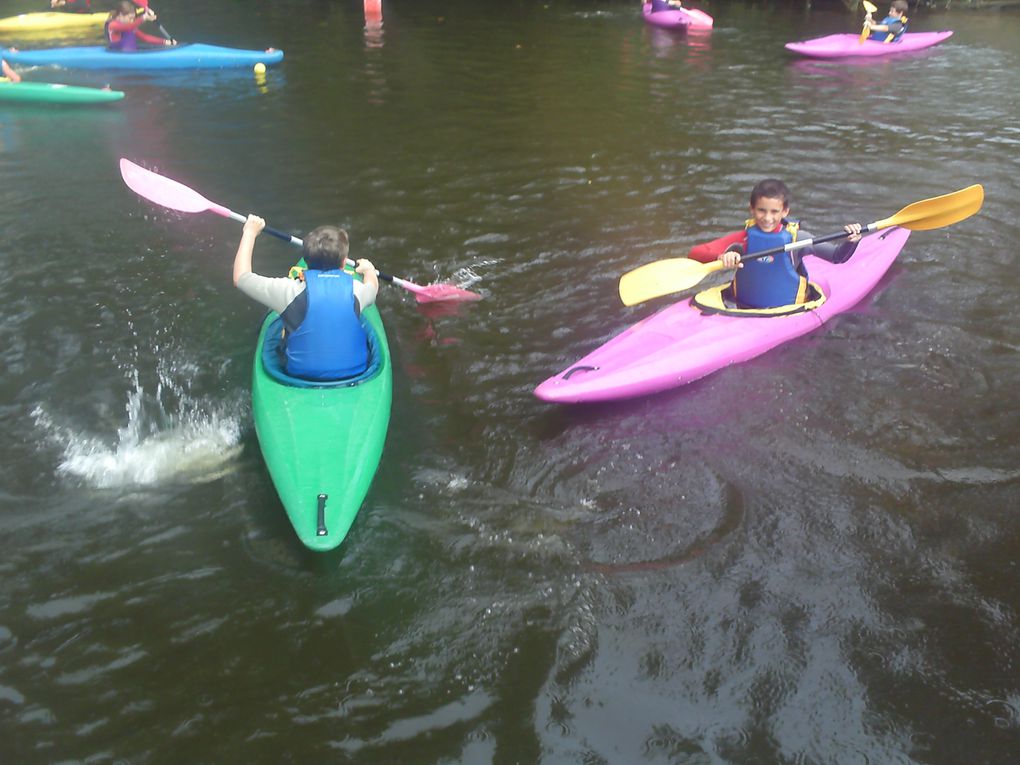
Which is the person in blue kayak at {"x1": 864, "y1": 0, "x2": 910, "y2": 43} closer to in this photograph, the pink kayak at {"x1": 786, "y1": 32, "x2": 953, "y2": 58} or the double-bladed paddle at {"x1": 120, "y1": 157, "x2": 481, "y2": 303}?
the pink kayak at {"x1": 786, "y1": 32, "x2": 953, "y2": 58}

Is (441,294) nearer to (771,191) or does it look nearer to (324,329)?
(324,329)

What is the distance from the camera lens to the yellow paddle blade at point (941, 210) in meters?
5.29

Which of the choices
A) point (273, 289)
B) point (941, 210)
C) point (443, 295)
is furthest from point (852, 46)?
point (273, 289)

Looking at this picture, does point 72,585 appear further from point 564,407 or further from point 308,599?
point 564,407

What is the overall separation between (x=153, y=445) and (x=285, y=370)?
78 centimetres

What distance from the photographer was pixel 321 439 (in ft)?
12.4

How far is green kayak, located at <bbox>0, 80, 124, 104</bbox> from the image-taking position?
396 inches

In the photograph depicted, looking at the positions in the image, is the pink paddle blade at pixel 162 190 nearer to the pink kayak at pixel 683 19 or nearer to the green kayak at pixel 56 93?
the green kayak at pixel 56 93

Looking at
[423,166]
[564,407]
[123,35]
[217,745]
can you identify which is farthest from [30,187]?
[217,745]

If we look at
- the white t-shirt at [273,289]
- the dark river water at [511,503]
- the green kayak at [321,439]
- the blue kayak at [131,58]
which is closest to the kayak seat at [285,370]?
the green kayak at [321,439]

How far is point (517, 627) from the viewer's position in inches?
125

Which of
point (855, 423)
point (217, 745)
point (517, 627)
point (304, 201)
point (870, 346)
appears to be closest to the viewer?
point (217, 745)

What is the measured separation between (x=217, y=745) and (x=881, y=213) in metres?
6.81

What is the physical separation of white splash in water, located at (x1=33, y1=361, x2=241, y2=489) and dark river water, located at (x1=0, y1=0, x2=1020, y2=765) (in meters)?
0.02
